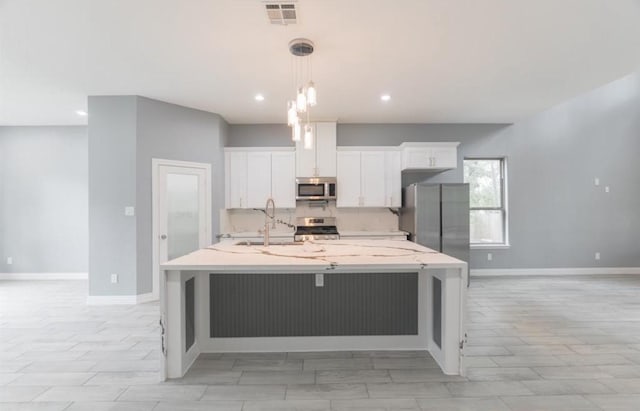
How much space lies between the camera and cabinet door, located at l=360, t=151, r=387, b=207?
5.29 meters

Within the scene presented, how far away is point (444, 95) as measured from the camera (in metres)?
4.17

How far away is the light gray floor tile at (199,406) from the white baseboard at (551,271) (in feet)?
15.9

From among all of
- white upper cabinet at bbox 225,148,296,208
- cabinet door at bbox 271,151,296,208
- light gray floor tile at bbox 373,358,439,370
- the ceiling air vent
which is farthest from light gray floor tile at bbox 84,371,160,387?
cabinet door at bbox 271,151,296,208

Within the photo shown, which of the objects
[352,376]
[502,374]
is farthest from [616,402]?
[352,376]

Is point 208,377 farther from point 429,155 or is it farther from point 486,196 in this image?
point 486,196

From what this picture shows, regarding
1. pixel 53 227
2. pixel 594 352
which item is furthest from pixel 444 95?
pixel 53 227

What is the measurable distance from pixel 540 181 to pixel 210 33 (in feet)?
19.0

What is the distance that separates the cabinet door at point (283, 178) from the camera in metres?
5.26

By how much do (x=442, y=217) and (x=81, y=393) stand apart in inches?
180

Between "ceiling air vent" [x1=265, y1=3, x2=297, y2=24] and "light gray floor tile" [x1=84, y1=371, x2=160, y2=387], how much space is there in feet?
9.33

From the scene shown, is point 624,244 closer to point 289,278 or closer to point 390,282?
point 390,282

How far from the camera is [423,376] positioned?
2299mm

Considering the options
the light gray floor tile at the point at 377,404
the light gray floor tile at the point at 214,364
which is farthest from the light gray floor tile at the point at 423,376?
the light gray floor tile at the point at 214,364

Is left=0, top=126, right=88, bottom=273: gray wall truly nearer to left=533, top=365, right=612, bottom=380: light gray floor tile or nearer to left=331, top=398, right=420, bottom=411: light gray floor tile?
left=331, top=398, right=420, bottom=411: light gray floor tile
